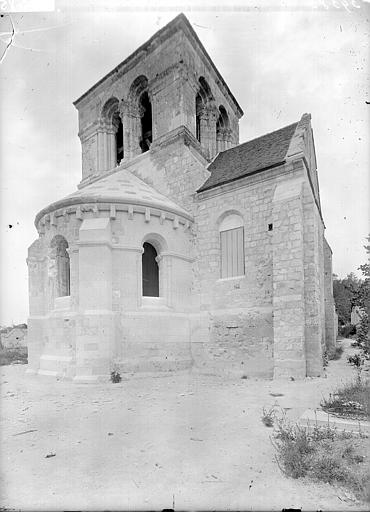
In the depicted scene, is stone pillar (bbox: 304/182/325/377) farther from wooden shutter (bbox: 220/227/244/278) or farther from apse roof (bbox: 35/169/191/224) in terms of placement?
apse roof (bbox: 35/169/191/224)

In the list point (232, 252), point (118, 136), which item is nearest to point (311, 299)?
point (232, 252)

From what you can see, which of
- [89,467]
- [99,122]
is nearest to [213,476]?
[89,467]

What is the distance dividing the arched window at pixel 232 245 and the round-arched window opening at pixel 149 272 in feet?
7.64

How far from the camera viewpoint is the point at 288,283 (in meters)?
9.64

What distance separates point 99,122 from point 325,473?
1689 centimetres

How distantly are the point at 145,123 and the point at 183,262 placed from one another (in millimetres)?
8341

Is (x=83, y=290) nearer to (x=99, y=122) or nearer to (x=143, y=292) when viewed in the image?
(x=143, y=292)

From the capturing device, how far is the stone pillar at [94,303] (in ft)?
31.3

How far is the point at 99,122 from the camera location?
54.9 feet

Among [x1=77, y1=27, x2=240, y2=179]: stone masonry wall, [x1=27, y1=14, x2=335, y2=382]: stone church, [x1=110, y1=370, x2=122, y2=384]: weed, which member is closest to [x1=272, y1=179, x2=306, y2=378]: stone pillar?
[x1=27, y1=14, x2=335, y2=382]: stone church

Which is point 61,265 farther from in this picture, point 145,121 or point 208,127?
point 208,127

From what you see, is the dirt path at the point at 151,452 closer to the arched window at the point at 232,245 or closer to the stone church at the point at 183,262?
the stone church at the point at 183,262

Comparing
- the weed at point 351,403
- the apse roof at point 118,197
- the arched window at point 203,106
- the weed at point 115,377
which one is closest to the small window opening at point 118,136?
the arched window at point 203,106

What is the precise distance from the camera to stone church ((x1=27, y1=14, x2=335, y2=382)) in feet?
31.9
